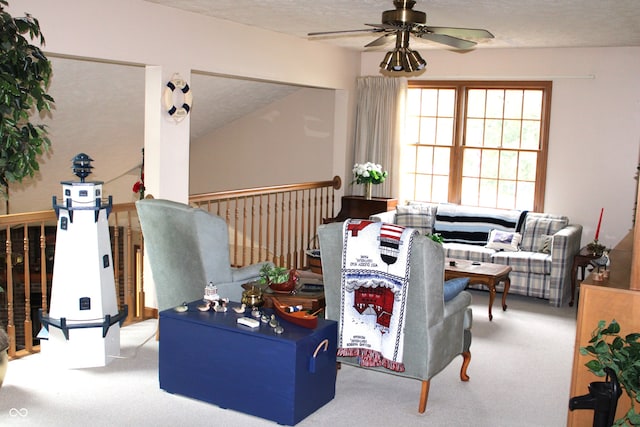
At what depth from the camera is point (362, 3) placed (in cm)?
536

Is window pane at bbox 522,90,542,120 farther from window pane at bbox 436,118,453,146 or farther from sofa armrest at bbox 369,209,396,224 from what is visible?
sofa armrest at bbox 369,209,396,224

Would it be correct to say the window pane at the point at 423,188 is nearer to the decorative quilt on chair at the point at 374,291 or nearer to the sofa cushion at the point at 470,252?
the sofa cushion at the point at 470,252

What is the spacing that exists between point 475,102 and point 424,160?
0.92 metres

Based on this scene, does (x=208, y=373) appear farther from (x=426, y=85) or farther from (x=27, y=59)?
(x=426, y=85)

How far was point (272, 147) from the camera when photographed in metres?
9.31

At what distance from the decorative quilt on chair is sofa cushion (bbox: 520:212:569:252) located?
149 inches

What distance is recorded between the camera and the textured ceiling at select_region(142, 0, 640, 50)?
17.3 feet

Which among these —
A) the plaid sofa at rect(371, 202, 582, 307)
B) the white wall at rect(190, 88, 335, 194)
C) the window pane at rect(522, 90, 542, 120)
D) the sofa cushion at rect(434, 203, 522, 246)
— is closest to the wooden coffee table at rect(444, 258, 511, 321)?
the plaid sofa at rect(371, 202, 582, 307)

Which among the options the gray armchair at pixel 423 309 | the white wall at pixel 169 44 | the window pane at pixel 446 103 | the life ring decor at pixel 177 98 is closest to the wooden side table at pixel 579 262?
the window pane at pixel 446 103

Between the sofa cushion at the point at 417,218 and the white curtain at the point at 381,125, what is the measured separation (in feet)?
1.91

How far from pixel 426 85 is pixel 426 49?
47 centimetres

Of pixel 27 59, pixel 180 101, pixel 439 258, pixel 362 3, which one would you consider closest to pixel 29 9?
pixel 27 59

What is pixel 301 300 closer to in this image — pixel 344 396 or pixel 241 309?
pixel 241 309

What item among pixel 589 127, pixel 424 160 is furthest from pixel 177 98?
pixel 589 127
